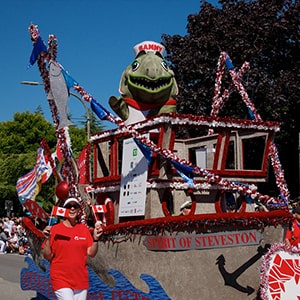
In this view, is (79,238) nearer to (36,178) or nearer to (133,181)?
(133,181)

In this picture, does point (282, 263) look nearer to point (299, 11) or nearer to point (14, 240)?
point (299, 11)

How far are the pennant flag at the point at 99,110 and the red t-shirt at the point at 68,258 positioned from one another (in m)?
2.46

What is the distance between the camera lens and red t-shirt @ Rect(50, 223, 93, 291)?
5871 millimetres

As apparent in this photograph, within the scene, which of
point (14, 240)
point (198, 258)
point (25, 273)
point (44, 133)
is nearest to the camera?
point (198, 258)

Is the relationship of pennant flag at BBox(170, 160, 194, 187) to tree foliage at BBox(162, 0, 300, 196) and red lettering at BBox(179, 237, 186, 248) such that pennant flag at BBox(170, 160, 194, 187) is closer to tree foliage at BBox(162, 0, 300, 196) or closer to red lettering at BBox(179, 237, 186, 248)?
red lettering at BBox(179, 237, 186, 248)

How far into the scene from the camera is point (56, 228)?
604cm

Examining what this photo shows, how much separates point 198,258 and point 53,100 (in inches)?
139

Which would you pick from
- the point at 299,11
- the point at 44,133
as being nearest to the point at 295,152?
the point at 299,11

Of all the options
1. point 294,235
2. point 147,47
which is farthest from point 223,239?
point 147,47

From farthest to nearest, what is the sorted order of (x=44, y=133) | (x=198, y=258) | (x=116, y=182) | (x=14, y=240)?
(x=44, y=133) → (x=14, y=240) → (x=116, y=182) → (x=198, y=258)

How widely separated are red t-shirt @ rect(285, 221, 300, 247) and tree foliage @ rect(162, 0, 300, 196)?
12.7m

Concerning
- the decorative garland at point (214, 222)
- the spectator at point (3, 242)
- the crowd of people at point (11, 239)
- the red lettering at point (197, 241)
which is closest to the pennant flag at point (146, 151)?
the decorative garland at point (214, 222)

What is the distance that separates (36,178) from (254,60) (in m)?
12.3

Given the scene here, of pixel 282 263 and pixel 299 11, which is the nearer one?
pixel 282 263
